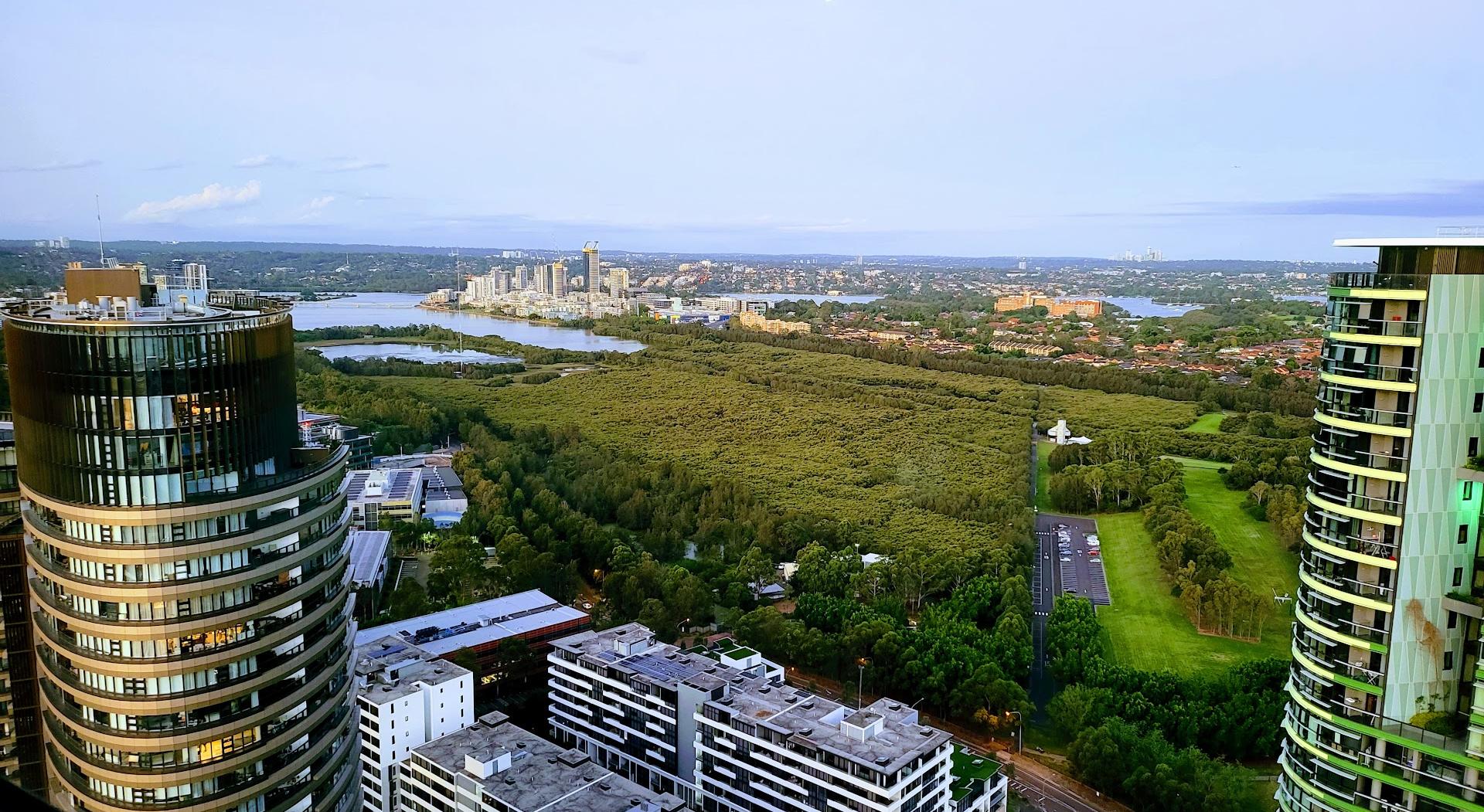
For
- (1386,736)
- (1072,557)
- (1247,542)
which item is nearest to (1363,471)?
(1386,736)

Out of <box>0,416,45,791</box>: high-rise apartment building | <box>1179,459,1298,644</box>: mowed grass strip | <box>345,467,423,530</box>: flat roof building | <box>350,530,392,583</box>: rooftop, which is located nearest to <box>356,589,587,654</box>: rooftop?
<box>350,530,392,583</box>: rooftop

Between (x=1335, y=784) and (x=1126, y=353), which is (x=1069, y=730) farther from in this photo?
(x=1126, y=353)

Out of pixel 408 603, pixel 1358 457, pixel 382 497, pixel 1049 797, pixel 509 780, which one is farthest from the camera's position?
pixel 382 497

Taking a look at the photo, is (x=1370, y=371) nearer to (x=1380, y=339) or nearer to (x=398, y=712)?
(x=1380, y=339)

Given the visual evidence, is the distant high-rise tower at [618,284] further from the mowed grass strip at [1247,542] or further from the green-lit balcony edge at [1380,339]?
the green-lit balcony edge at [1380,339]

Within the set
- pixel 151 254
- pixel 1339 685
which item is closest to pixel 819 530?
pixel 151 254

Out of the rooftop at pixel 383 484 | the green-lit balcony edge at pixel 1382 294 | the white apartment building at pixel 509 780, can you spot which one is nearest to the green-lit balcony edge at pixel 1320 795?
the green-lit balcony edge at pixel 1382 294
